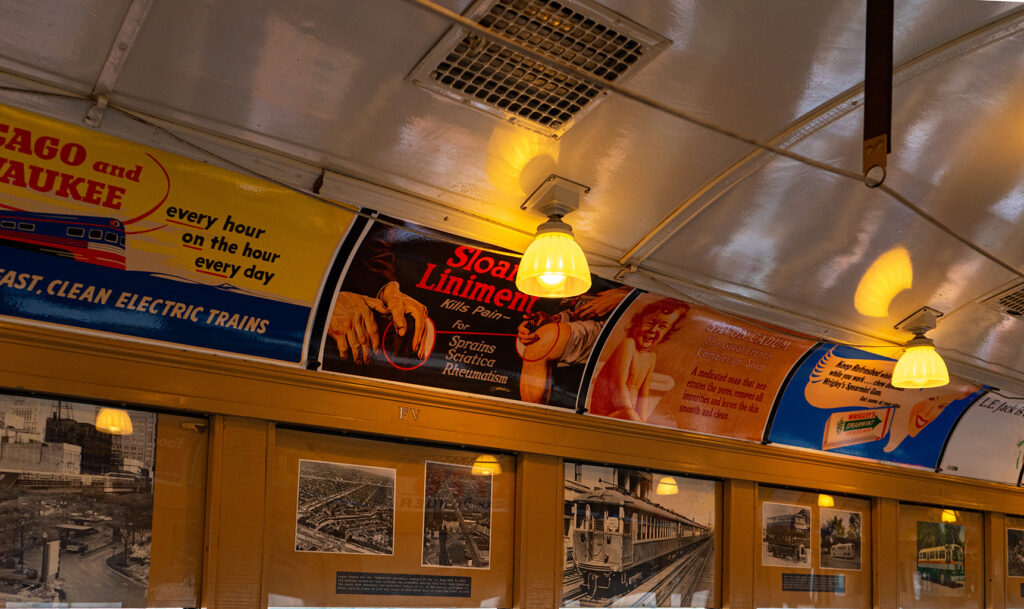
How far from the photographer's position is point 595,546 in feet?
24.4

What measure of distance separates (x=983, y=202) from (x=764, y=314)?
1880 millimetres

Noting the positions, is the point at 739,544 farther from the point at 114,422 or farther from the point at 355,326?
the point at 114,422

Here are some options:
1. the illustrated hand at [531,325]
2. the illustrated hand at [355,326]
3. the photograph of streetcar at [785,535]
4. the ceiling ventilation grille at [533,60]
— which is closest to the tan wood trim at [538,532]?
the illustrated hand at [531,325]

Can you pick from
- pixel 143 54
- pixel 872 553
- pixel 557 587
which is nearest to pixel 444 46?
pixel 143 54

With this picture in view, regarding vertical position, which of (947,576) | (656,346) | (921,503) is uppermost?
(656,346)

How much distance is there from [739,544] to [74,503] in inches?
218

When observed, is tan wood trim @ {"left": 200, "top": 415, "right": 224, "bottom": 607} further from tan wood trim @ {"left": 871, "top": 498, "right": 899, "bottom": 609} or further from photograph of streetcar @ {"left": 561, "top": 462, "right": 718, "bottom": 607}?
tan wood trim @ {"left": 871, "top": 498, "right": 899, "bottom": 609}

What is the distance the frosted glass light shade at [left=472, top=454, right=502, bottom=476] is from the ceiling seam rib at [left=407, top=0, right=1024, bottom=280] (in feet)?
5.55

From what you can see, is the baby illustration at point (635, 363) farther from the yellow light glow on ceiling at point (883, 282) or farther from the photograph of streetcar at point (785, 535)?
the photograph of streetcar at point (785, 535)

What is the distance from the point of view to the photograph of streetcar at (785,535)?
8742 mm

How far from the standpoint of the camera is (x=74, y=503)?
5180mm

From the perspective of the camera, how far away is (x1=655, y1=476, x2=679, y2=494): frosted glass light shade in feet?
26.3

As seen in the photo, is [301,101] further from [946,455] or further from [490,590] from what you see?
[946,455]

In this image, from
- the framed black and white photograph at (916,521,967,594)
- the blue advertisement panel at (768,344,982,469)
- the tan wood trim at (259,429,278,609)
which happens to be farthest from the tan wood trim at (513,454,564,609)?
the framed black and white photograph at (916,521,967,594)
